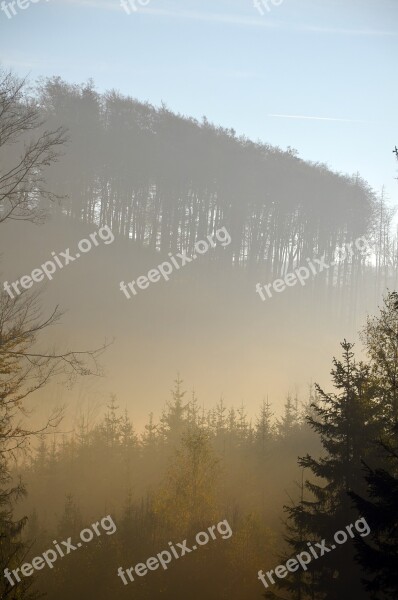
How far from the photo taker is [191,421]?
38.6 meters

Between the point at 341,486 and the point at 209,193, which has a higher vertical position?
the point at 209,193

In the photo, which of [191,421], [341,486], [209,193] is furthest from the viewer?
[209,193]

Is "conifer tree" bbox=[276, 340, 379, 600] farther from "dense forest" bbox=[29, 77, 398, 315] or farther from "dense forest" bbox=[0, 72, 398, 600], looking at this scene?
"dense forest" bbox=[29, 77, 398, 315]

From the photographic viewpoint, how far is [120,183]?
62719 millimetres

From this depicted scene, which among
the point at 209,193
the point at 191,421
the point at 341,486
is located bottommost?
the point at 341,486

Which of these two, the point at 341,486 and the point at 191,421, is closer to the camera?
the point at 341,486

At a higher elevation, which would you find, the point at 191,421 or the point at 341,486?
the point at 191,421

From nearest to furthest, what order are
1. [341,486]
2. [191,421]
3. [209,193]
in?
[341,486]
[191,421]
[209,193]

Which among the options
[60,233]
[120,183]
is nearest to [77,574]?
[60,233]

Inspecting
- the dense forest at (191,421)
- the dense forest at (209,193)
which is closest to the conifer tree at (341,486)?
the dense forest at (191,421)

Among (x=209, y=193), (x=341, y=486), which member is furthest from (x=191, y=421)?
(x=209, y=193)

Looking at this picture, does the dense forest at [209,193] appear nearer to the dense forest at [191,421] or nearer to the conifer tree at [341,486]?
the dense forest at [191,421]

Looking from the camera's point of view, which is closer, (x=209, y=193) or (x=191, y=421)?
(x=191, y=421)

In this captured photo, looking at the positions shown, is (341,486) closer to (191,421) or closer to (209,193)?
(191,421)
